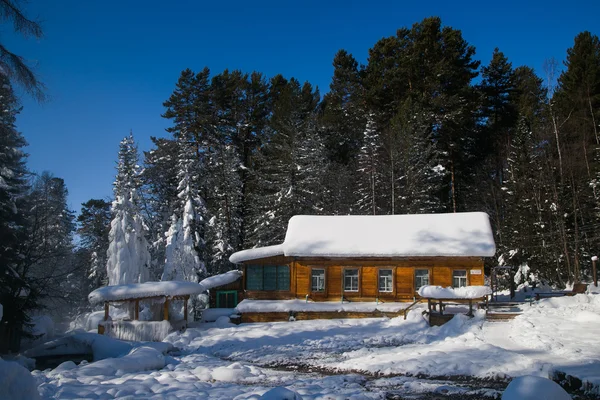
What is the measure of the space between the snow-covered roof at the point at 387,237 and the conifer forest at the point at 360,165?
637cm

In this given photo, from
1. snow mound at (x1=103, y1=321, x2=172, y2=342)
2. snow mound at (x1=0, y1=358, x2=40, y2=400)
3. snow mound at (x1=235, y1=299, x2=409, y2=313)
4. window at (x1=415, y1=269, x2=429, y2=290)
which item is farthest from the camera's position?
window at (x1=415, y1=269, x2=429, y2=290)

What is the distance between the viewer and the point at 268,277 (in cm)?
2747

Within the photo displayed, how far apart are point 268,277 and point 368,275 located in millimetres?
5935

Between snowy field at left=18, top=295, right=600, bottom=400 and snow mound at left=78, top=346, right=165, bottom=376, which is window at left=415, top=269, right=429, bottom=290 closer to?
snowy field at left=18, top=295, right=600, bottom=400

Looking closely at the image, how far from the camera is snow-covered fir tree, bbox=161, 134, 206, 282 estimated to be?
30156mm

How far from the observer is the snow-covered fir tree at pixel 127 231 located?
31844 mm

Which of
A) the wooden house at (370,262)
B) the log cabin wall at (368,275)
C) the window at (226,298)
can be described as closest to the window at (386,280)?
the wooden house at (370,262)

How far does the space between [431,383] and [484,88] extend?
41518 millimetres

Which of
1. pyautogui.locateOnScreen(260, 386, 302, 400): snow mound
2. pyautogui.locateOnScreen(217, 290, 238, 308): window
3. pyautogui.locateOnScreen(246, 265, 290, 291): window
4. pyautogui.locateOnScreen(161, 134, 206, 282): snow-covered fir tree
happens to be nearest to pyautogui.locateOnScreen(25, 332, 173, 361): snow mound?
pyautogui.locateOnScreen(246, 265, 290, 291): window

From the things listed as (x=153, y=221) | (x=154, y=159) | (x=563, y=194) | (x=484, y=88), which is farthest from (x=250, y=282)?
(x=484, y=88)

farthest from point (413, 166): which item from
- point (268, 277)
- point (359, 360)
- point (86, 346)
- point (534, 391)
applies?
point (534, 391)

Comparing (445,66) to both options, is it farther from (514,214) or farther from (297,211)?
(297,211)

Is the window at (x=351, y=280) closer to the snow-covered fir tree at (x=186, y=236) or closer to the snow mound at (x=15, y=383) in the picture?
the snow-covered fir tree at (x=186, y=236)

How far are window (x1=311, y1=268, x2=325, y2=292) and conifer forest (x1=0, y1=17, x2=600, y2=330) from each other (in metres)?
8.25
